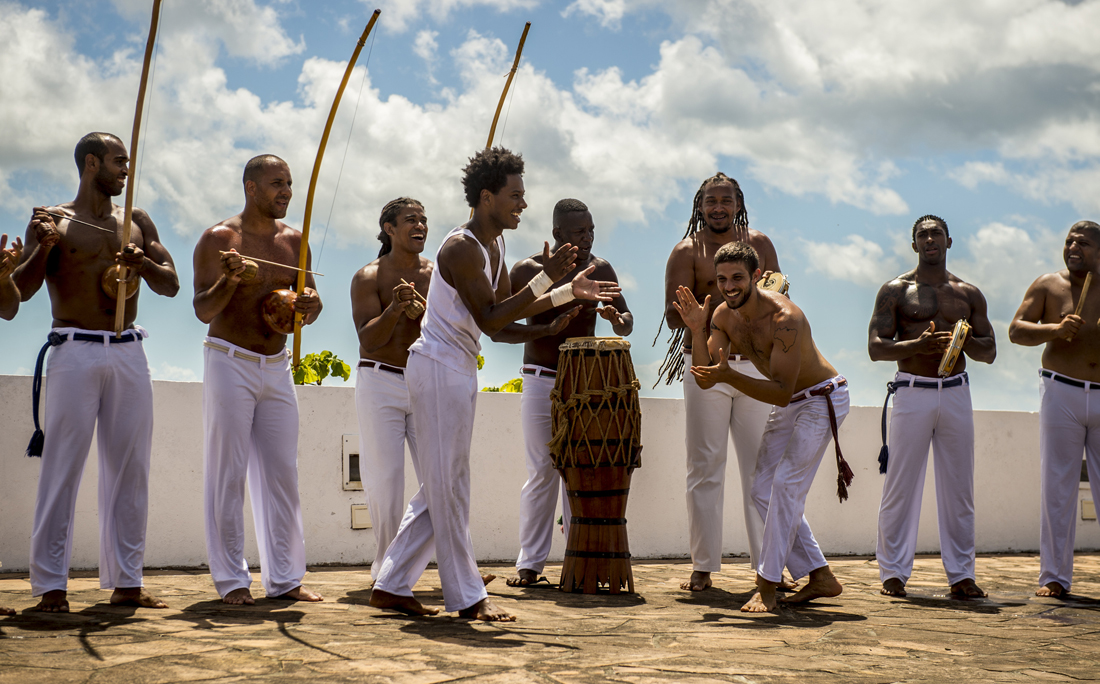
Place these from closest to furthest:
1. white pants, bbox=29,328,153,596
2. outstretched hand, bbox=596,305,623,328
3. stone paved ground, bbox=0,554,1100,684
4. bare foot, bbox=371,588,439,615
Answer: stone paved ground, bbox=0,554,1100,684 < bare foot, bbox=371,588,439,615 < white pants, bbox=29,328,153,596 < outstretched hand, bbox=596,305,623,328

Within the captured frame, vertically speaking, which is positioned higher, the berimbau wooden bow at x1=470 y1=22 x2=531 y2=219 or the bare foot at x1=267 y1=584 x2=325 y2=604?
the berimbau wooden bow at x1=470 y1=22 x2=531 y2=219

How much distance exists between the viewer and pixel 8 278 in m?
4.09

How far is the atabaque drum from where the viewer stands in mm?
5082

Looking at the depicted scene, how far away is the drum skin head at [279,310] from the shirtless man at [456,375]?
33.9 inches

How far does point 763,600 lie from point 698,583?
2.87 feet

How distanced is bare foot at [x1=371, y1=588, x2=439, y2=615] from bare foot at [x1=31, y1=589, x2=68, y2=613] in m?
1.31

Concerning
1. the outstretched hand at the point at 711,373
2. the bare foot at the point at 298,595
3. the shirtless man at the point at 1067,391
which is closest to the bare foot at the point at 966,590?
the shirtless man at the point at 1067,391

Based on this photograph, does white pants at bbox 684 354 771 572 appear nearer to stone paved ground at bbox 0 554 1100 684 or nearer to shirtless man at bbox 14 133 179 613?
stone paved ground at bbox 0 554 1100 684

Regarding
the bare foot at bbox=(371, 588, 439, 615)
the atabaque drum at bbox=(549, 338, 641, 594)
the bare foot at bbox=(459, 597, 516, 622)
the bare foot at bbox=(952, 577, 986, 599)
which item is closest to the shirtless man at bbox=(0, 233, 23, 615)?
the bare foot at bbox=(371, 588, 439, 615)

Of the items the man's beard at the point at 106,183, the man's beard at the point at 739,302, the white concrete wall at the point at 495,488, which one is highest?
the man's beard at the point at 106,183

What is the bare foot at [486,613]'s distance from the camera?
3938mm

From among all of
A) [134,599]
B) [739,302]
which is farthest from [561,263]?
[134,599]

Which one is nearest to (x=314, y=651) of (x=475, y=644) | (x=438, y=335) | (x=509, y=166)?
(x=475, y=644)

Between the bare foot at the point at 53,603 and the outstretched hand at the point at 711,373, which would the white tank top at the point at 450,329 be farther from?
the bare foot at the point at 53,603
